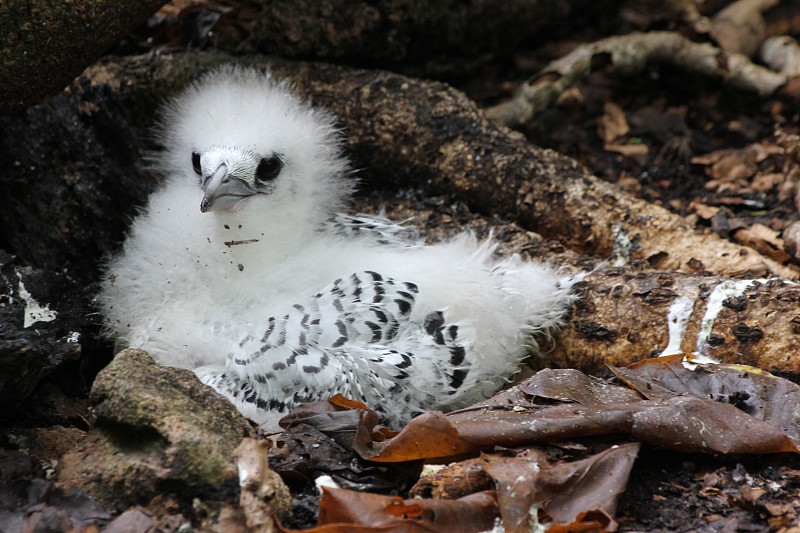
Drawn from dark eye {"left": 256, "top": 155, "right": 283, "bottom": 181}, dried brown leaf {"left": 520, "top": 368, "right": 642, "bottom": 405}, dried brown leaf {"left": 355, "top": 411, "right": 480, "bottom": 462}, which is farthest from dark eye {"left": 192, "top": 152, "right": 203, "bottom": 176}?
dried brown leaf {"left": 520, "top": 368, "right": 642, "bottom": 405}

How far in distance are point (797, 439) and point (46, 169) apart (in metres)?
3.72

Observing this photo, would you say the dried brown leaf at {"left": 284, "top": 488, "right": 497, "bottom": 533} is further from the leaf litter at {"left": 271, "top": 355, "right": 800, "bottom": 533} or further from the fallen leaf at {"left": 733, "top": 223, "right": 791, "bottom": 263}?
the fallen leaf at {"left": 733, "top": 223, "right": 791, "bottom": 263}

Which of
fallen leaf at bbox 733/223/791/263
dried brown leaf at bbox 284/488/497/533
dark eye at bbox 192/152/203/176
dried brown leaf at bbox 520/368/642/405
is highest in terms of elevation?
dark eye at bbox 192/152/203/176

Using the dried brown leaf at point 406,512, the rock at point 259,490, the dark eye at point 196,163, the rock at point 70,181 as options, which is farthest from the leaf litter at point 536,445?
the rock at point 70,181

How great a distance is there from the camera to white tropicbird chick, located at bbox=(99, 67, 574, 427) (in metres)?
3.36

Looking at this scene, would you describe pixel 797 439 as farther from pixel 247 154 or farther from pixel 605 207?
pixel 247 154

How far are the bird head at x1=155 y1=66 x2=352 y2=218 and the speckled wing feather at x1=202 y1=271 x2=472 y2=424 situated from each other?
1.97ft

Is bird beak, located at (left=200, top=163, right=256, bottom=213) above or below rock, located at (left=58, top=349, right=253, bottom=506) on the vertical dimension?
above

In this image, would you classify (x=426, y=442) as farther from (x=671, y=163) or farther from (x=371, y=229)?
(x=671, y=163)

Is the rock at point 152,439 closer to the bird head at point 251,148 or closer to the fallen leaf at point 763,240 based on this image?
the bird head at point 251,148

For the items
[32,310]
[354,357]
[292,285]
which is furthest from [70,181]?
[354,357]

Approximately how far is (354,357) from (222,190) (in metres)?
0.89

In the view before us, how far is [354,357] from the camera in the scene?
3.34 m

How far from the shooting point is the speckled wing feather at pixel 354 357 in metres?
3.32
